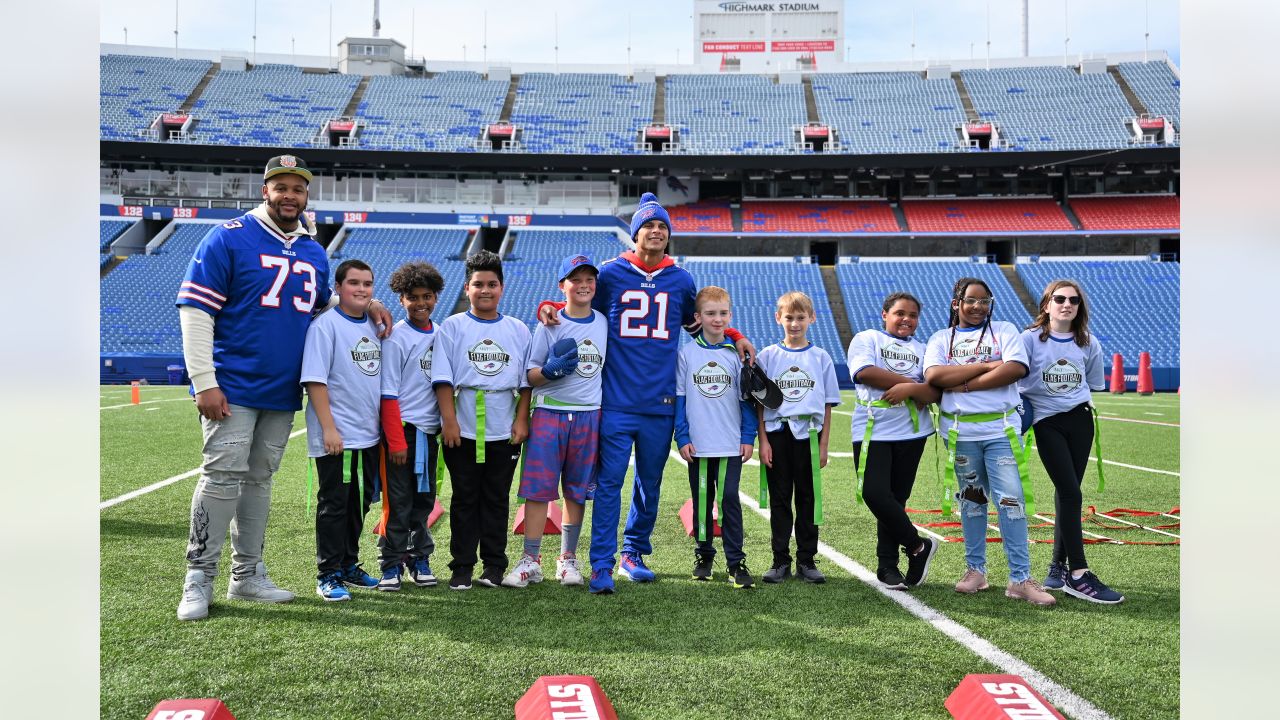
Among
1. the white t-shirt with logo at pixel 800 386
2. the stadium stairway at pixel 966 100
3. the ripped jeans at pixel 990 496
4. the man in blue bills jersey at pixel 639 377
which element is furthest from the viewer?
the stadium stairway at pixel 966 100

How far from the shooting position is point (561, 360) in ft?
14.3

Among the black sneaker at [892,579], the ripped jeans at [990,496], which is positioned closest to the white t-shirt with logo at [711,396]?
the black sneaker at [892,579]

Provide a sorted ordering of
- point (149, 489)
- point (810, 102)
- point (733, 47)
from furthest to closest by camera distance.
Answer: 1. point (733, 47)
2. point (810, 102)
3. point (149, 489)

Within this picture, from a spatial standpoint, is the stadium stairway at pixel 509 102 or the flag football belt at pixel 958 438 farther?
the stadium stairway at pixel 509 102

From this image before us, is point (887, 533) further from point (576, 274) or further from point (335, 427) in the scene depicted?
point (335, 427)

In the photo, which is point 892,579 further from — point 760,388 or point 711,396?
point 711,396

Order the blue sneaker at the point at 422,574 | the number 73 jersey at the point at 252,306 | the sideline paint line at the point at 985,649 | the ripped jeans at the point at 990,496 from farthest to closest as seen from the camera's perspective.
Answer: the blue sneaker at the point at 422,574 < the ripped jeans at the point at 990,496 < the number 73 jersey at the point at 252,306 < the sideline paint line at the point at 985,649

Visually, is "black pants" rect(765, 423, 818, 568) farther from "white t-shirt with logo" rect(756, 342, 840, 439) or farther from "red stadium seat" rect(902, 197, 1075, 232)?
"red stadium seat" rect(902, 197, 1075, 232)

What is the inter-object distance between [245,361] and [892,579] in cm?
337

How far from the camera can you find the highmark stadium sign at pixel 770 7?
139 feet

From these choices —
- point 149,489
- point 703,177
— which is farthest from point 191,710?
point 703,177

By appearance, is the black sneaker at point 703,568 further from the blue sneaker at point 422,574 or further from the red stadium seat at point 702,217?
the red stadium seat at point 702,217

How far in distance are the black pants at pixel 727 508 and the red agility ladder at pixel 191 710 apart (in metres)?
2.56
